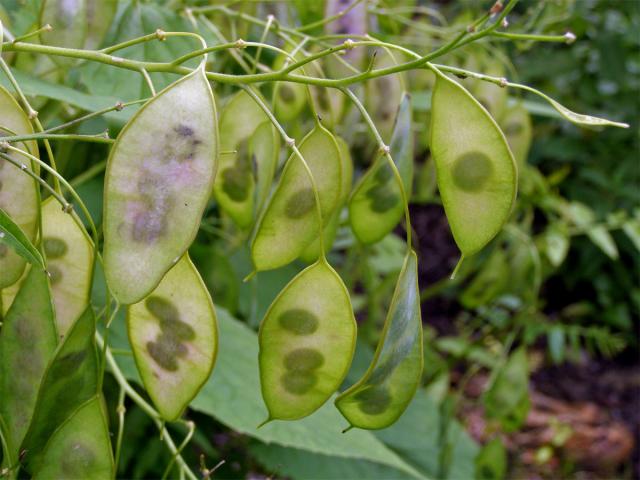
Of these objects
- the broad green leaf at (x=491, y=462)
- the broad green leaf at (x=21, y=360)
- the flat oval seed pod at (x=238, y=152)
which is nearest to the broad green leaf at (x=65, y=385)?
the broad green leaf at (x=21, y=360)

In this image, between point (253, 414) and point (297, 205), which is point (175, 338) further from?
point (253, 414)

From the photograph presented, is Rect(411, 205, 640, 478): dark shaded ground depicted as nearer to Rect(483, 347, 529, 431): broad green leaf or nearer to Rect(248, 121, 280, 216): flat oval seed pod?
Rect(483, 347, 529, 431): broad green leaf

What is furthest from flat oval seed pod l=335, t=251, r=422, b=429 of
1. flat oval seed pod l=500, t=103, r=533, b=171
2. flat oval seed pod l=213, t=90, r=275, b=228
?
flat oval seed pod l=500, t=103, r=533, b=171

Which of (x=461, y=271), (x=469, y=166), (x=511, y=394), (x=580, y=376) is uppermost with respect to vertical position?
(x=469, y=166)

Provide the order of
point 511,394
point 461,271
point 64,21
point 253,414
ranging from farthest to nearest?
point 461,271 → point 511,394 → point 253,414 → point 64,21

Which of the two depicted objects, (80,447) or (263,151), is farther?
(263,151)

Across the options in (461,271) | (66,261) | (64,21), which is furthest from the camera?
(461,271)

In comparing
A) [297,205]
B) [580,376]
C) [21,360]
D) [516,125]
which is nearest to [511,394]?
[516,125]

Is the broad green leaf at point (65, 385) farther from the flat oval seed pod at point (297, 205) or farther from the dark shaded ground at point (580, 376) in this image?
the dark shaded ground at point (580, 376)
